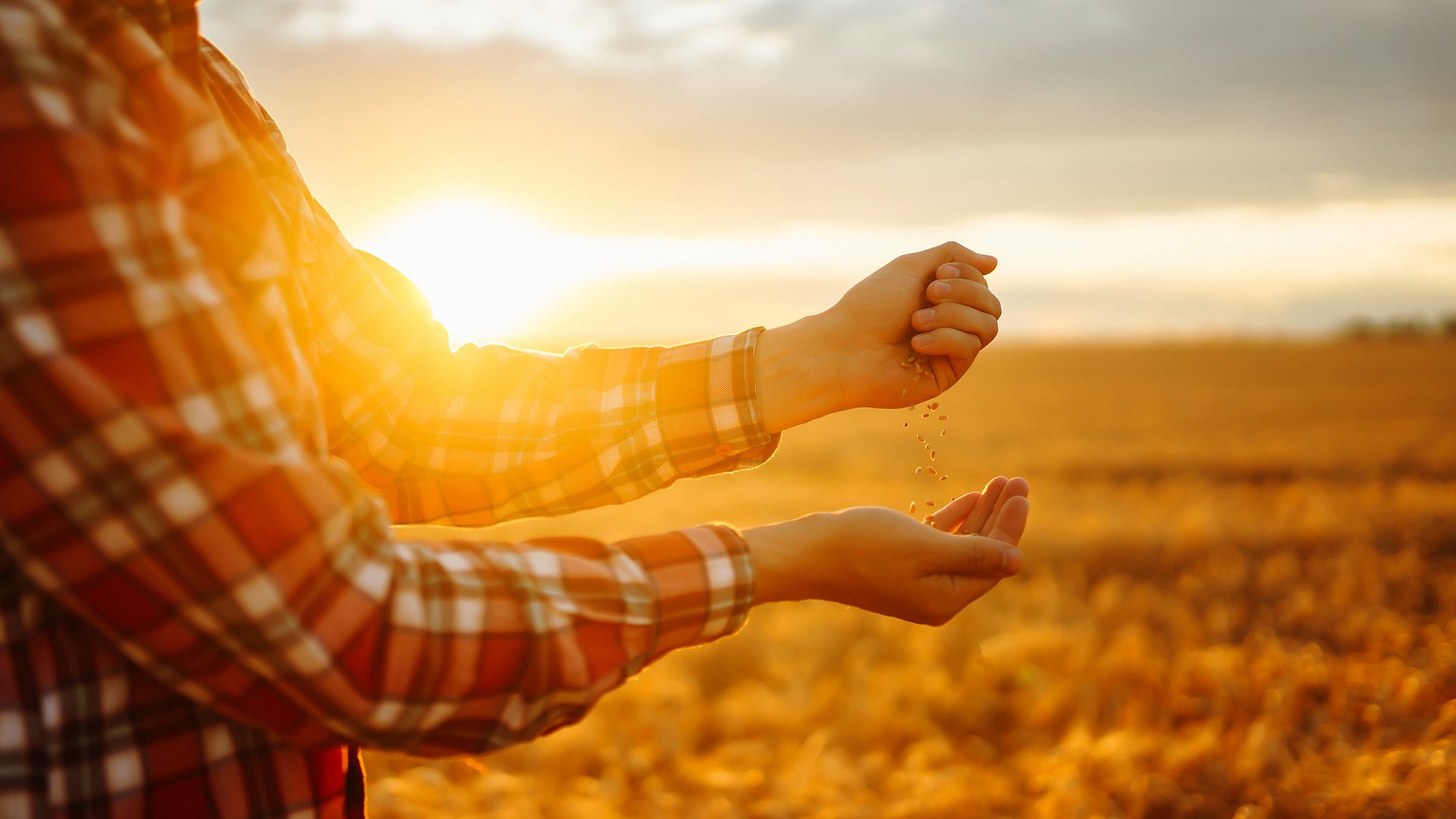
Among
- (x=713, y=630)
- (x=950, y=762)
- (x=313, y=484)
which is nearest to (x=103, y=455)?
(x=313, y=484)

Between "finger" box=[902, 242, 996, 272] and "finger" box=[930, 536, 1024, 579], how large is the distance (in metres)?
0.57

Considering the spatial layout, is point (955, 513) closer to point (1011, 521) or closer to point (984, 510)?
point (984, 510)

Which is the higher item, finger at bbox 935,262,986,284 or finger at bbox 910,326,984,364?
finger at bbox 935,262,986,284

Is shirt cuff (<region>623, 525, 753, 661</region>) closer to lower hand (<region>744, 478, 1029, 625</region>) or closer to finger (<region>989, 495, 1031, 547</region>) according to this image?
lower hand (<region>744, 478, 1029, 625</region>)

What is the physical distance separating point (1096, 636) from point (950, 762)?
1.92 metres

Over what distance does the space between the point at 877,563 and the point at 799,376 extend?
0.55 metres

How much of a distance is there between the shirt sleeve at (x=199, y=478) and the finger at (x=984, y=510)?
34.0 inches

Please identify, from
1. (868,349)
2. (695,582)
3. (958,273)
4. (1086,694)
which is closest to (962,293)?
(958,273)

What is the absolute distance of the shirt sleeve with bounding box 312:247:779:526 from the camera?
5.24 feet

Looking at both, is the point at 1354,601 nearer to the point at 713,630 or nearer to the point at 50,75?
the point at 713,630

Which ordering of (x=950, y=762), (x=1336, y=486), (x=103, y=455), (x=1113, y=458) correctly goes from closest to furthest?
1. (x=103, y=455)
2. (x=950, y=762)
3. (x=1336, y=486)
4. (x=1113, y=458)

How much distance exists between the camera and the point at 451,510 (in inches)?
66.7

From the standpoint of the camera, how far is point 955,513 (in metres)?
1.73

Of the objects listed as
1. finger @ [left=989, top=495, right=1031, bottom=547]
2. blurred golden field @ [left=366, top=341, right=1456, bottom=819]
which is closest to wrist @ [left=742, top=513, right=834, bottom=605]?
finger @ [left=989, top=495, right=1031, bottom=547]
